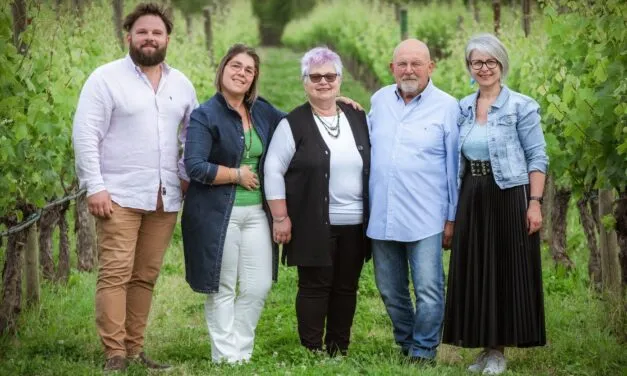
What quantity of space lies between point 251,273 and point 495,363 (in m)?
1.43

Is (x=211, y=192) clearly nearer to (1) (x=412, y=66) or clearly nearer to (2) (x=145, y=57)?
(2) (x=145, y=57)

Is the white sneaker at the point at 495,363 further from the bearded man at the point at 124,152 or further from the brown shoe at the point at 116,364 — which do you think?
the brown shoe at the point at 116,364

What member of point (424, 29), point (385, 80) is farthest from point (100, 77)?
point (424, 29)

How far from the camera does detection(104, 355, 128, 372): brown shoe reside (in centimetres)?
541

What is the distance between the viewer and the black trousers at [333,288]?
5785 millimetres

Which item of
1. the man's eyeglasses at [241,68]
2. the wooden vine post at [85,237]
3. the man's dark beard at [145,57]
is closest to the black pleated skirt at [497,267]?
the man's eyeglasses at [241,68]

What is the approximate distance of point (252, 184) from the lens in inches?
220

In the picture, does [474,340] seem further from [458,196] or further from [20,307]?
[20,307]

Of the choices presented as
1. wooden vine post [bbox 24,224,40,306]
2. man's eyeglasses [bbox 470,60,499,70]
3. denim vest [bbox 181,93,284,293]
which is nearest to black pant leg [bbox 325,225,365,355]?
denim vest [bbox 181,93,284,293]

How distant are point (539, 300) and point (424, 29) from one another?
73.1 feet

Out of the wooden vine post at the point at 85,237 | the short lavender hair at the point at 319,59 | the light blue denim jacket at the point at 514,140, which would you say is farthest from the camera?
the wooden vine post at the point at 85,237

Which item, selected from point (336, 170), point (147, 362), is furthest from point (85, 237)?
point (336, 170)

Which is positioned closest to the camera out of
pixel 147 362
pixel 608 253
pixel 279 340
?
pixel 147 362

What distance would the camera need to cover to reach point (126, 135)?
17.9 ft
